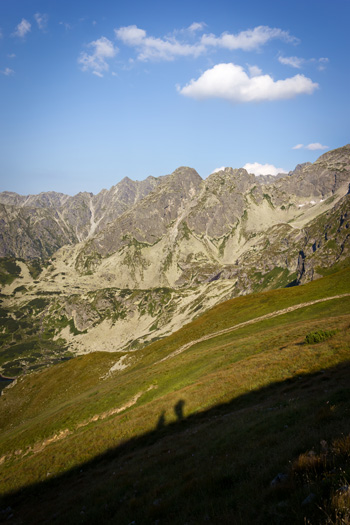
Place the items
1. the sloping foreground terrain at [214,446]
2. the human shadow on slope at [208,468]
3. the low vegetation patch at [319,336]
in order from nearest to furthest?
the sloping foreground terrain at [214,446] < the human shadow on slope at [208,468] < the low vegetation patch at [319,336]

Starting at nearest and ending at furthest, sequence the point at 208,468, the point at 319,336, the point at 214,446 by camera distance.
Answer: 1. the point at 208,468
2. the point at 214,446
3. the point at 319,336

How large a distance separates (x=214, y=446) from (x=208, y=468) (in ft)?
10.8

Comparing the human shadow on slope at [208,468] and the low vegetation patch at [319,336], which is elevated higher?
the human shadow on slope at [208,468]

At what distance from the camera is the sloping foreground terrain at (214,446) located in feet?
29.4

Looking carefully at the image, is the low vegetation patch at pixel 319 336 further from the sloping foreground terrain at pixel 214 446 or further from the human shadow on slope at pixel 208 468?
the human shadow on slope at pixel 208 468

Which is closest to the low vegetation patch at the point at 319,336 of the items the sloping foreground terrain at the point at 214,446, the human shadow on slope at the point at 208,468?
the sloping foreground terrain at the point at 214,446

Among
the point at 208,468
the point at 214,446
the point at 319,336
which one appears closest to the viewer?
the point at 208,468

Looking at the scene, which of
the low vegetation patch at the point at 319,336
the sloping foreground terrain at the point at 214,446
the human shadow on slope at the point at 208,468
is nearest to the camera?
the sloping foreground terrain at the point at 214,446

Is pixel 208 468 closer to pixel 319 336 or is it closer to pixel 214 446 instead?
pixel 214 446

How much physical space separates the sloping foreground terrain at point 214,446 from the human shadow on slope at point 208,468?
68 millimetres

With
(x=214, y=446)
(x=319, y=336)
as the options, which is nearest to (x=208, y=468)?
(x=214, y=446)

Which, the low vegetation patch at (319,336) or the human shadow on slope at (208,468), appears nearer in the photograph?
the human shadow on slope at (208,468)

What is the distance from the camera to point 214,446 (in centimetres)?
1638

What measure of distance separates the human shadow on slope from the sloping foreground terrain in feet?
0.22
